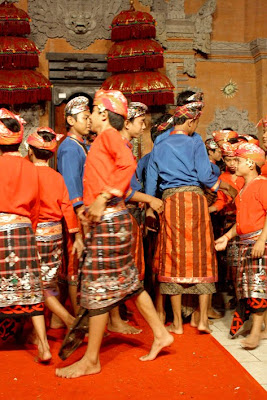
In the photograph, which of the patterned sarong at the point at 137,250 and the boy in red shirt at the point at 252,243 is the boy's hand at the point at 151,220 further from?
the boy in red shirt at the point at 252,243

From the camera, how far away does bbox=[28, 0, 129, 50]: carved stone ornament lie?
7.54 metres

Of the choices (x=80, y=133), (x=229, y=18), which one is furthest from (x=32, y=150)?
(x=229, y=18)

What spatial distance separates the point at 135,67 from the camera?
707 centimetres

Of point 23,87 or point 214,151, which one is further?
point 23,87

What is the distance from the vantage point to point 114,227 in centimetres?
287

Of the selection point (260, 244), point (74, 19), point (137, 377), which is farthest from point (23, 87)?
point (137, 377)

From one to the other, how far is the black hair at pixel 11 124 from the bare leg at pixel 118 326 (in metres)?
1.44

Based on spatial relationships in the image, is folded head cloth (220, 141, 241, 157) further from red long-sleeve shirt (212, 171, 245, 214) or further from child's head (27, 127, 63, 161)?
child's head (27, 127, 63, 161)

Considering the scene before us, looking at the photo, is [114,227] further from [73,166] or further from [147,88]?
[147,88]

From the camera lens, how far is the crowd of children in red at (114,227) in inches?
113

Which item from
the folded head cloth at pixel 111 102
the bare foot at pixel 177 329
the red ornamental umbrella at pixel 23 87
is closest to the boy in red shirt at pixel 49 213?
the folded head cloth at pixel 111 102

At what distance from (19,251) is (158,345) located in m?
0.96

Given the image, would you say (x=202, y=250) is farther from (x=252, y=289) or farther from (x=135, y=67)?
(x=135, y=67)

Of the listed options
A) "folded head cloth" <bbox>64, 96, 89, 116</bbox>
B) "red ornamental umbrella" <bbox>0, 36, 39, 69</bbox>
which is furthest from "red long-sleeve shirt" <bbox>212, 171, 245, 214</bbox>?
"red ornamental umbrella" <bbox>0, 36, 39, 69</bbox>
